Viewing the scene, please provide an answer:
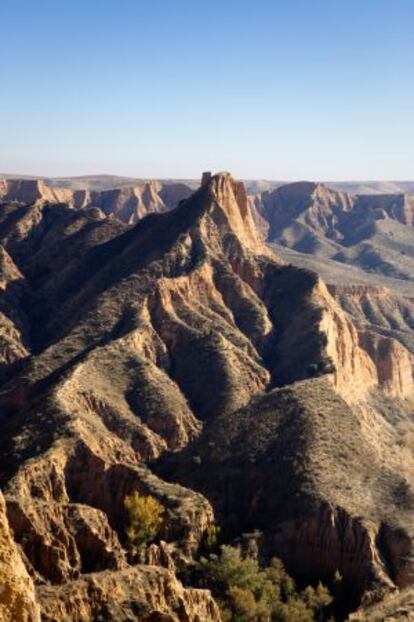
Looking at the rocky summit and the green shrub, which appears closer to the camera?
the rocky summit

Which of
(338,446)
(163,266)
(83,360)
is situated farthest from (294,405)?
(163,266)

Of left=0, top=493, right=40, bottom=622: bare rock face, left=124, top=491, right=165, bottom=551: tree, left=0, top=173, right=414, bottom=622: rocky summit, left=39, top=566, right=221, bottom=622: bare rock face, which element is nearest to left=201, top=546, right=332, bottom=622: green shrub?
left=0, top=173, right=414, bottom=622: rocky summit

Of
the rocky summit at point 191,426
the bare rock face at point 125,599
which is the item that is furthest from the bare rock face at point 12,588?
the bare rock face at point 125,599

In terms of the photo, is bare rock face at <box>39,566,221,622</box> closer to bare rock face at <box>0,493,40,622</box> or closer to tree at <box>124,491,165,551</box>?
tree at <box>124,491,165,551</box>

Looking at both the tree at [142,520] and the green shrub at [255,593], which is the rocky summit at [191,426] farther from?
the green shrub at [255,593]

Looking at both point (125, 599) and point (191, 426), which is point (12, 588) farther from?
point (191, 426)

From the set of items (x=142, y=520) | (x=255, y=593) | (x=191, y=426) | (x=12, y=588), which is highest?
(x=12, y=588)

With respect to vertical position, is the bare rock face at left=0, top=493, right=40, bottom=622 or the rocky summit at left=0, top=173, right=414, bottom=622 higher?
the bare rock face at left=0, top=493, right=40, bottom=622

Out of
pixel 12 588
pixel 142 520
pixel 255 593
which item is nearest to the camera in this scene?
pixel 12 588

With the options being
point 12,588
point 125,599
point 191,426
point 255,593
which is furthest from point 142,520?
point 12,588
